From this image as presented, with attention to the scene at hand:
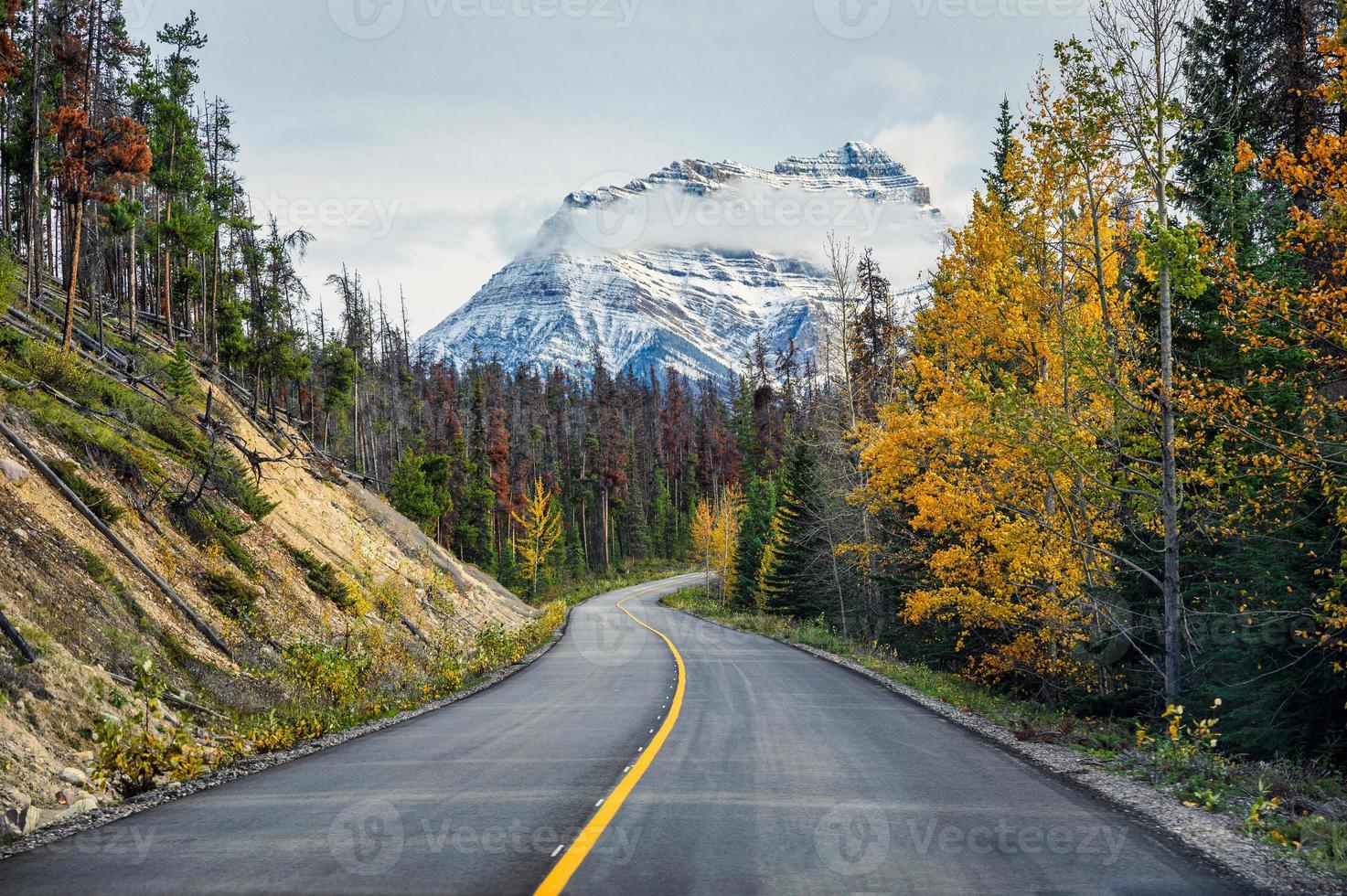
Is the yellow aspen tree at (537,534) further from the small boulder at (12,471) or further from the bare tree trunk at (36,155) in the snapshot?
the small boulder at (12,471)

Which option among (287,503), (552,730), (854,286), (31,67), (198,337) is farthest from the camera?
(198,337)

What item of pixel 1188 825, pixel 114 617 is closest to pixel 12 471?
pixel 114 617

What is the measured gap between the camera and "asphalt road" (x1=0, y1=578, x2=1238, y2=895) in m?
4.63

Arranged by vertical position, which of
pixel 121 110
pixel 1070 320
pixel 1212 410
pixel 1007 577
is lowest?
pixel 1007 577

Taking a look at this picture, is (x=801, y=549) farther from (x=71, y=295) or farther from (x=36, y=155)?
(x=36, y=155)

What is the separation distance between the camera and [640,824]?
231 inches

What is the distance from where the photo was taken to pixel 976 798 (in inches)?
266

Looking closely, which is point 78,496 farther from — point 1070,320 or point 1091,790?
point 1070,320

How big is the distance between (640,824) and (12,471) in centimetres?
1074

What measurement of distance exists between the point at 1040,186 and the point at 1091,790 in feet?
33.6

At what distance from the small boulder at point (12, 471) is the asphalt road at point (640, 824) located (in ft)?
20.7

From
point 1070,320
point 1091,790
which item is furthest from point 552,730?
point 1070,320

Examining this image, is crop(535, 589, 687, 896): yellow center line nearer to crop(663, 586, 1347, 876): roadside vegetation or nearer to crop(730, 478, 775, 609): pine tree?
crop(663, 586, 1347, 876): roadside vegetation

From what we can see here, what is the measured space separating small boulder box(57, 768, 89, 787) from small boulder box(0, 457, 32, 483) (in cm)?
614
